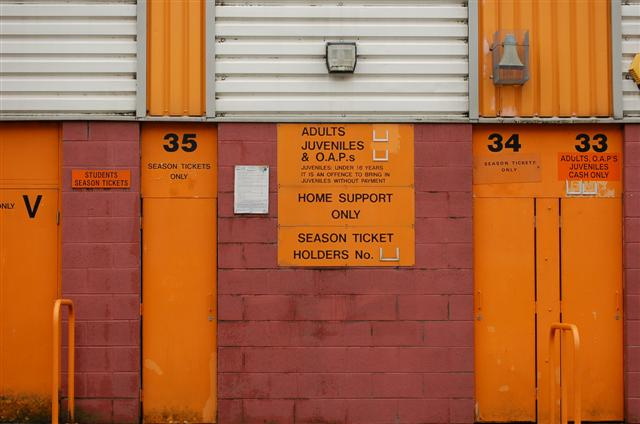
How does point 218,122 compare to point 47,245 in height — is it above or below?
above

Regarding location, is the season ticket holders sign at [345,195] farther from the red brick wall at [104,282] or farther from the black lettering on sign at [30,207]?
the black lettering on sign at [30,207]

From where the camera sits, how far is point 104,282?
21.3 ft

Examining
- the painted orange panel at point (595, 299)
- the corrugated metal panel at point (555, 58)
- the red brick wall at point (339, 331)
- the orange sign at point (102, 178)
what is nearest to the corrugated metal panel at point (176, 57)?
the red brick wall at point (339, 331)

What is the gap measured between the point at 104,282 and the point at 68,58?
6.78 ft

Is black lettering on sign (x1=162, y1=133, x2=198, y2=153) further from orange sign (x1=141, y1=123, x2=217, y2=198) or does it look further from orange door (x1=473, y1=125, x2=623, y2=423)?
orange door (x1=473, y1=125, x2=623, y2=423)

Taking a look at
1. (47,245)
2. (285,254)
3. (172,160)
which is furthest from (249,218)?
(47,245)

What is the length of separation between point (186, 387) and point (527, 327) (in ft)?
10.4

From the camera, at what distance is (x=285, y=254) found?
6539 mm

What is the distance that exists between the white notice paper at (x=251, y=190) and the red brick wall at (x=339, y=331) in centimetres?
7

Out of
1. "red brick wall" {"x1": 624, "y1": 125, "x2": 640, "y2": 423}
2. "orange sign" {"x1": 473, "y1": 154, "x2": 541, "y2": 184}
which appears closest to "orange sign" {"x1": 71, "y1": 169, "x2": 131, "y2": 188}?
"orange sign" {"x1": 473, "y1": 154, "x2": 541, "y2": 184}

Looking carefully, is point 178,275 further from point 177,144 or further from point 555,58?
point 555,58

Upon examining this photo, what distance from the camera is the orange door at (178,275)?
6.57 m

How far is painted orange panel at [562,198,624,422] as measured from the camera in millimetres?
6633

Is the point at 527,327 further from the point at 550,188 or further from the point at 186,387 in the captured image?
the point at 186,387
